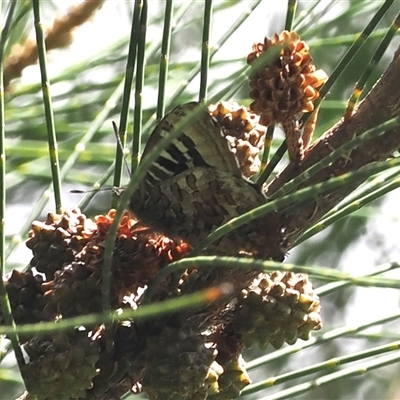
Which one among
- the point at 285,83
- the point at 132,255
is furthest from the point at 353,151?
the point at 132,255

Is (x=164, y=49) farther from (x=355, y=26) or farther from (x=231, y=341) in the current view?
(x=355, y=26)

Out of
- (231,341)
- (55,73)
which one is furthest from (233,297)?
(55,73)

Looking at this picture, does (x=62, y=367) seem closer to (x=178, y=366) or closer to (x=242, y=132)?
(x=178, y=366)

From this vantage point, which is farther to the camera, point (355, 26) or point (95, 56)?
point (355, 26)

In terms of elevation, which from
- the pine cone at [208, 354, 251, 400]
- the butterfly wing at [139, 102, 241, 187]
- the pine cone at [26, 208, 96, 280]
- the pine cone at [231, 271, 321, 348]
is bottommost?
the pine cone at [208, 354, 251, 400]

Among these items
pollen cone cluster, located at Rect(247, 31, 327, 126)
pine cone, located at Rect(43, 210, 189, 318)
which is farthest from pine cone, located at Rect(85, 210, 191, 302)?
pollen cone cluster, located at Rect(247, 31, 327, 126)

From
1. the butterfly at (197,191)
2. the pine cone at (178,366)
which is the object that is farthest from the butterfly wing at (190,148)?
the pine cone at (178,366)

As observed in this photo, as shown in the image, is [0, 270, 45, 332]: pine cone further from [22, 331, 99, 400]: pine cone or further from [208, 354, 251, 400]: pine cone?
[208, 354, 251, 400]: pine cone
